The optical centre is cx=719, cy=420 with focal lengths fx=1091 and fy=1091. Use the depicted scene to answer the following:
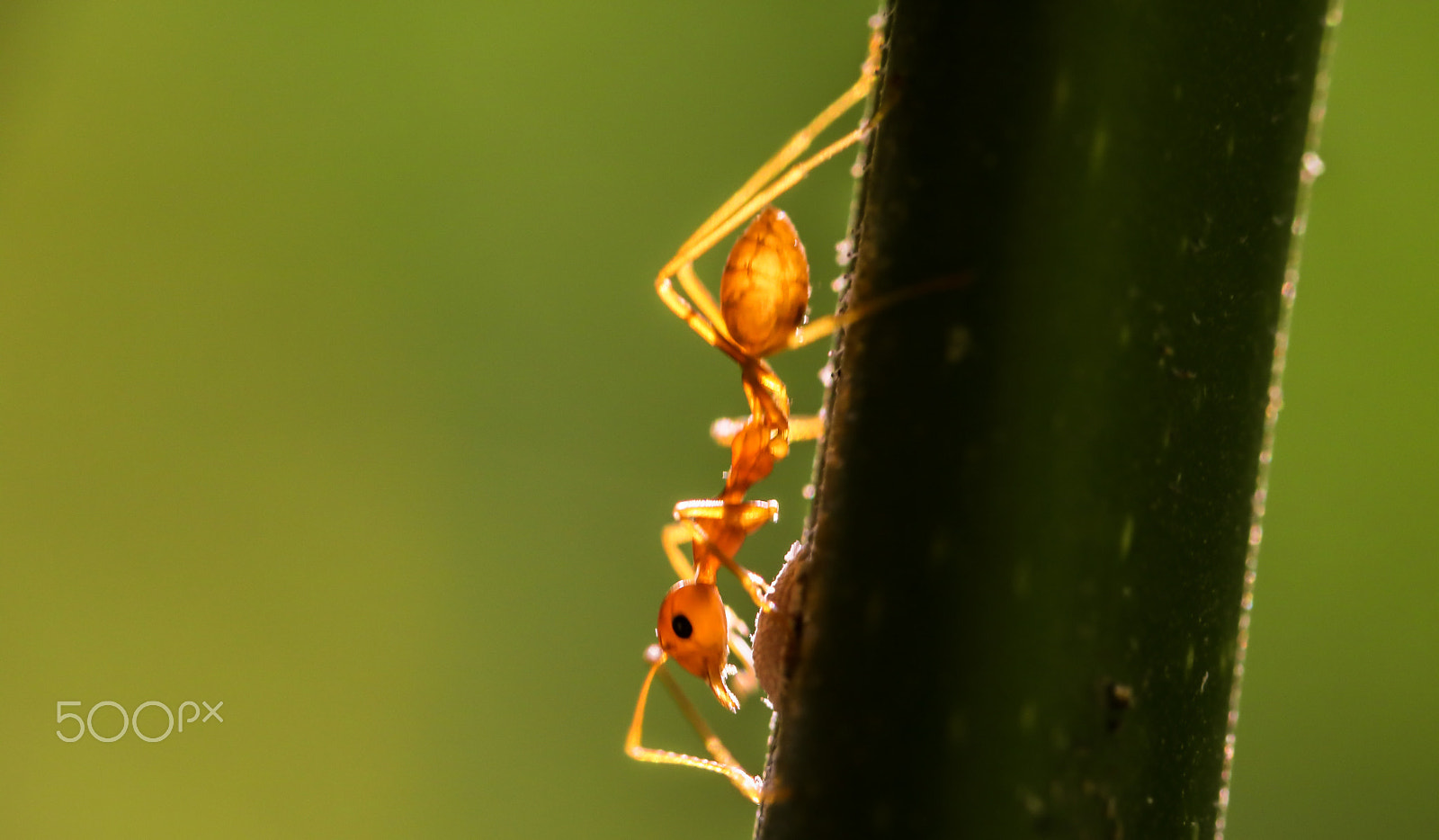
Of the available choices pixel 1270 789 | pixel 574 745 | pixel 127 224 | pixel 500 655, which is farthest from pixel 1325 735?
pixel 127 224

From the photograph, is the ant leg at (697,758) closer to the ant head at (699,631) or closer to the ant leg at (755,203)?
the ant head at (699,631)

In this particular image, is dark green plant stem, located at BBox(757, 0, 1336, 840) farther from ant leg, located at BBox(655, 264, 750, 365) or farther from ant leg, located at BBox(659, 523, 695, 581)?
ant leg, located at BBox(659, 523, 695, 581)

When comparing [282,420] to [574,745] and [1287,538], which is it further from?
→ [1287,538]

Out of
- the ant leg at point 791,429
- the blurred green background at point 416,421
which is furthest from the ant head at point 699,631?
the blurred green background at point 416,421

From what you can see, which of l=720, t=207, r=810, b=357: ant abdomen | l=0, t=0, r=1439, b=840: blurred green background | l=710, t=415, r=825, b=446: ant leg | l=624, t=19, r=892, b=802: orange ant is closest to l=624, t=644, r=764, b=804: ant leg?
l=624, t=19, r=892, b=802: orange ant

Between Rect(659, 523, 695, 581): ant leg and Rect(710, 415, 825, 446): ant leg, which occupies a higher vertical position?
Rect(710, 415, 825, 446): ant leg

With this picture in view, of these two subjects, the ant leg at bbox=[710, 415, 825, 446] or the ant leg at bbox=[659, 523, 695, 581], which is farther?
the ant leg at bbox=[659, 523, 695, 581]

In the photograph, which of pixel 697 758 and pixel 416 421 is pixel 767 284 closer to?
pixel 697 758

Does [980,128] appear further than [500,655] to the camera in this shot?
No

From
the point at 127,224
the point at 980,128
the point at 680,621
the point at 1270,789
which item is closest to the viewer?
the point at 980,128
